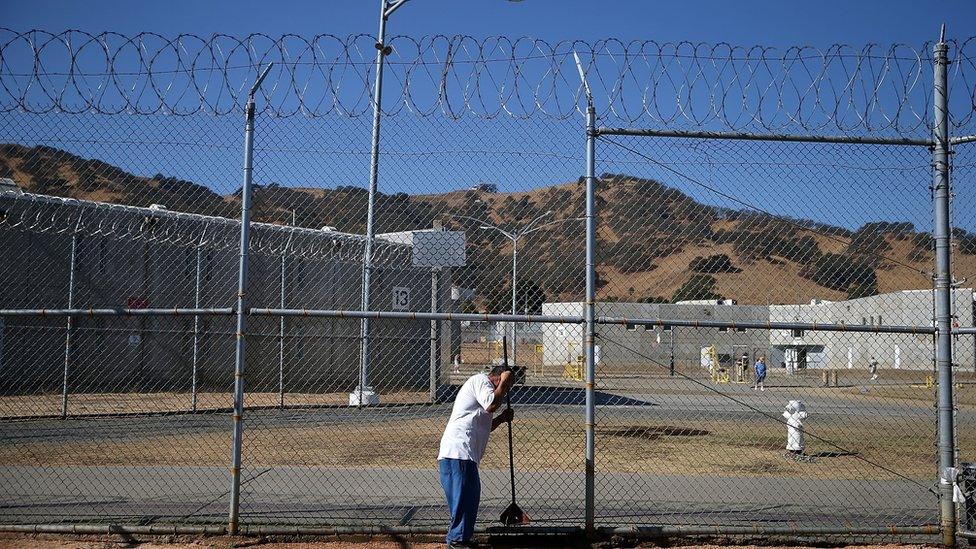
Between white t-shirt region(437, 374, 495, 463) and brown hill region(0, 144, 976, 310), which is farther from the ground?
brown hill region(0, 144, 976, 310)

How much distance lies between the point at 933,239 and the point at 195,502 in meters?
7.10

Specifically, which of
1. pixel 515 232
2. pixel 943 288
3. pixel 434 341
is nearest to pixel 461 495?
pixel 515 232

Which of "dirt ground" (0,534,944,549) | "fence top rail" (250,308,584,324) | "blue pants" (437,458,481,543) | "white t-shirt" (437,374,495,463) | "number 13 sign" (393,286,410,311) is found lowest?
"dirt ground" (0,534,944,549)

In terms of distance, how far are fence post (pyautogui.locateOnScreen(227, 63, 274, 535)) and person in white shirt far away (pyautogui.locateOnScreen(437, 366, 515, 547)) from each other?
1658mm

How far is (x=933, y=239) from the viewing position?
7.00m

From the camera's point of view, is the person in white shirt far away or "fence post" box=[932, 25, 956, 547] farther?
"fence post" box=[932, 25, 956, 547]

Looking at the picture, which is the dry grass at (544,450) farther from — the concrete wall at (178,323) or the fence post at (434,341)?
the concrete wall at (178,323)

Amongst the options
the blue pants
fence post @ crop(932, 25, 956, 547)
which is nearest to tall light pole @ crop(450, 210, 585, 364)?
the blue pants

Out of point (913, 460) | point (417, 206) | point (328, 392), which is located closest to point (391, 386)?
point (328, 392)

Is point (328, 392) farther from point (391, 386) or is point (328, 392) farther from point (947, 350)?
point (947, 350)

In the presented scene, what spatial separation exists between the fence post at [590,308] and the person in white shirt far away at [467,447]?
26.3 inches

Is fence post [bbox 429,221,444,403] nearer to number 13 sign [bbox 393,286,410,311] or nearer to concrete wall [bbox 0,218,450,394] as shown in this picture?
number 13 sign [bbox 393,286,410,311]

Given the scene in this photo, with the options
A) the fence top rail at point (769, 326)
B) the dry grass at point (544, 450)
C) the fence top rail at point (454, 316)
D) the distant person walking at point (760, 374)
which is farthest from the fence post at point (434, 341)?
the distant person walking at point (760, 374)

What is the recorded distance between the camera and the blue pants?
623cm
